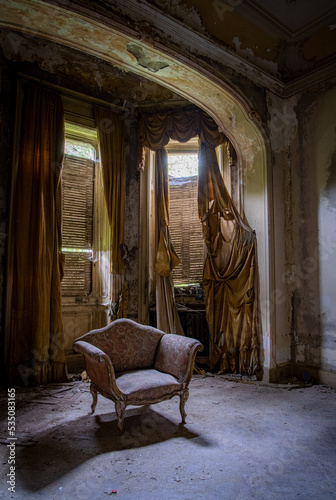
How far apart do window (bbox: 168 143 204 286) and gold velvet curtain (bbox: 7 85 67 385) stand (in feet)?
6.20

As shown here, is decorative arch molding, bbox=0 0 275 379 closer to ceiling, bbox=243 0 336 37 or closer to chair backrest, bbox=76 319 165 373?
ceiling, bbox=243 0 336 37

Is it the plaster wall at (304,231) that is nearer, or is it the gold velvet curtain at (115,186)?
the plaster wall at (304,231)

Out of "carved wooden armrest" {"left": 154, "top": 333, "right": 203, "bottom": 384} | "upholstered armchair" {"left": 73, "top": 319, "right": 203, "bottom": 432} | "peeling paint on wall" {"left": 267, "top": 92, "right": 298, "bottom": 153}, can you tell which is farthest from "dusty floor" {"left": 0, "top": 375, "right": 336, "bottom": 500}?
"peeling paint on wall" {"left": 267, "top": 92, "right": 298, "bottom": 153}

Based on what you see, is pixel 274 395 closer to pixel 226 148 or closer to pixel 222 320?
pixel 222 320

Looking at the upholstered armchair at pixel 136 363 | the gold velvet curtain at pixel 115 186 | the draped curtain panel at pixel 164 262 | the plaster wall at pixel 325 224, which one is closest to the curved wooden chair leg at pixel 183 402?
the upholstered armchair at pixel 136 363

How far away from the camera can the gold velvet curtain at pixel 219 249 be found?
4816 millimetres

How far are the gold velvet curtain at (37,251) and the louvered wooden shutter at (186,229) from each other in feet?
6.22

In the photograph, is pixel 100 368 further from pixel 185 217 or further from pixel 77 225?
pixel 185 217

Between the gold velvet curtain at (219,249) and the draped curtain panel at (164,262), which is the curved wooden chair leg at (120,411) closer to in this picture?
the draped curtain panel at (164,262)

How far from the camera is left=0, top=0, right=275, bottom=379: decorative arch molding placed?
3.38 metres

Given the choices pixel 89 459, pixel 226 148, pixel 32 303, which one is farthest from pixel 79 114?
pixel 89 459

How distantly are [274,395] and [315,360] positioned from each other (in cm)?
93

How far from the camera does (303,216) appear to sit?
4863 millimetres

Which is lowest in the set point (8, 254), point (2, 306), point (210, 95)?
point (2, 306)
